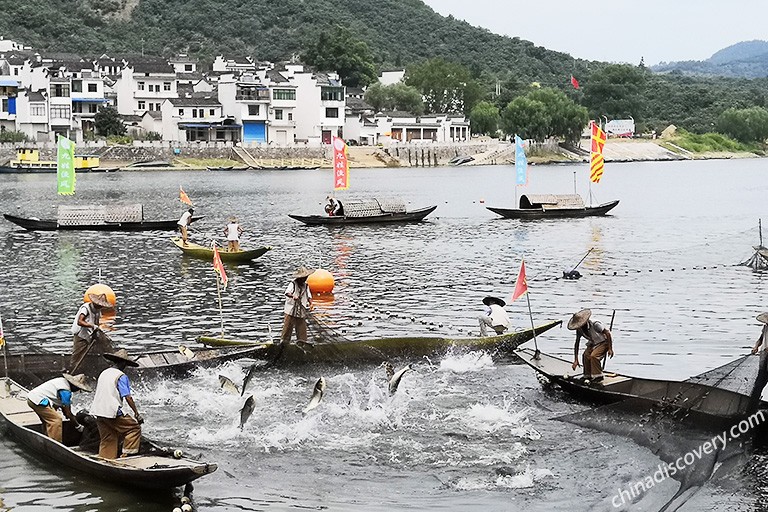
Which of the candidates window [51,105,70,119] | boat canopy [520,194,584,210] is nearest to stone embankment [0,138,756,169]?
window [51,105,70,119]

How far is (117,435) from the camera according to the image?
16.3 metres

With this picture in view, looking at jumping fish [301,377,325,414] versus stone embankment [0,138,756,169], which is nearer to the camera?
jumping fish [301,377,325,414]

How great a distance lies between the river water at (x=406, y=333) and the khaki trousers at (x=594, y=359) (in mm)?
726

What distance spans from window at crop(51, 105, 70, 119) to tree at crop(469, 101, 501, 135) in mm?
59325

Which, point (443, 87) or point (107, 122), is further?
point (443, 87)

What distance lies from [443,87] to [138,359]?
141918 mm

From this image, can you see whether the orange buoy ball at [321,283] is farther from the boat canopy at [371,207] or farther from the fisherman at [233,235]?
the boat canopy at [371,207]

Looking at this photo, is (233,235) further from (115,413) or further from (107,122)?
(107,122)

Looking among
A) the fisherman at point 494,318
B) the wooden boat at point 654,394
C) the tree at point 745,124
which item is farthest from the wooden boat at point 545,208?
the tree at point 745,124

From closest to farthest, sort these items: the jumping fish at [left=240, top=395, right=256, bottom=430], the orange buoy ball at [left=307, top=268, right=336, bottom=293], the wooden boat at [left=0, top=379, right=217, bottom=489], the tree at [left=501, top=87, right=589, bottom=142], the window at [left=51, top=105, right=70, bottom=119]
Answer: the wooden boat at [left=0, top=379, right=217, bottom=489] < the jumping fish at [left=240, top=395, right=256, bottom=430] < the orange buoy ball at [left=307, top=268, right=336, bottom=293] < the window at [left=51, top=105, right=70, bottom=119] < the tree at [left=501, top=87, right=589, bottom=142]

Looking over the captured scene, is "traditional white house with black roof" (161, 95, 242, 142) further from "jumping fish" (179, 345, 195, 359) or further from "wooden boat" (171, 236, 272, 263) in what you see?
"jumping fish" (179, 345, 195, 359)

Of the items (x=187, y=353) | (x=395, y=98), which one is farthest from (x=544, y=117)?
(x=187, y=353)

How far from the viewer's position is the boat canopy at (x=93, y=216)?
185ft

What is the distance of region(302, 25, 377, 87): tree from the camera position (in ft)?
550
